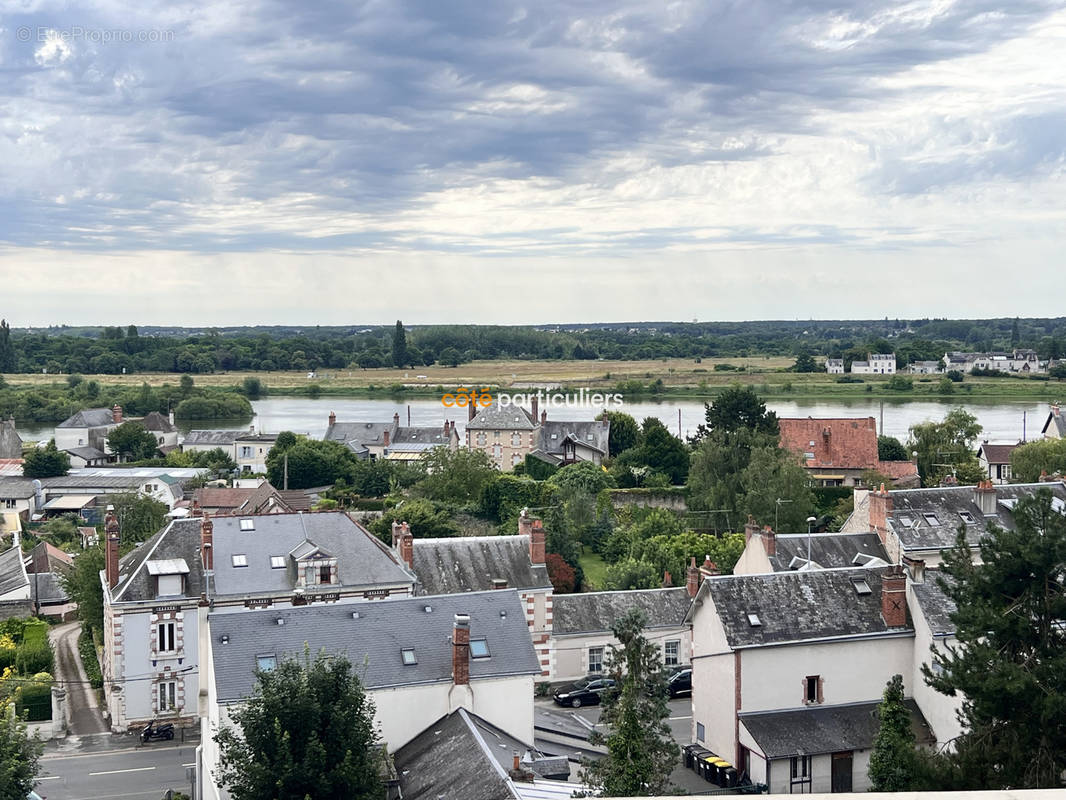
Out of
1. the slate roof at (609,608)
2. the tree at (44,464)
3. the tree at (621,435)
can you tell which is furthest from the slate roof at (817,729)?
the tree at (44,464)

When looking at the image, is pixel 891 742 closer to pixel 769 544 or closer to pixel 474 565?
pixel 769 544

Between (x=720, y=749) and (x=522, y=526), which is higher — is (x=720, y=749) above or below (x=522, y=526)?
below

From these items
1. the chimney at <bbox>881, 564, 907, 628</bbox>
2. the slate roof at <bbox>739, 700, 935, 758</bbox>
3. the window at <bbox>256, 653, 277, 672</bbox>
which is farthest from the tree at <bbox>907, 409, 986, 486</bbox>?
the window at <bbox>256, 653, 277, 672</bbox>

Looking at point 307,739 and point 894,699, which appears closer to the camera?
point 307,739

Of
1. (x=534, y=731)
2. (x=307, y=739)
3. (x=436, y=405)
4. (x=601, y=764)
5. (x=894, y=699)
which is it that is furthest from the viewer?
(x=436, y=405)

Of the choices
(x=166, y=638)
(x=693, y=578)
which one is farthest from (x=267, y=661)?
(x=693, y=578)

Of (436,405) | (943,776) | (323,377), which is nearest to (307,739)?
(943,776)

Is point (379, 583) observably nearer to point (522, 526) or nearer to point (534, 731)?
point (522, 526)
